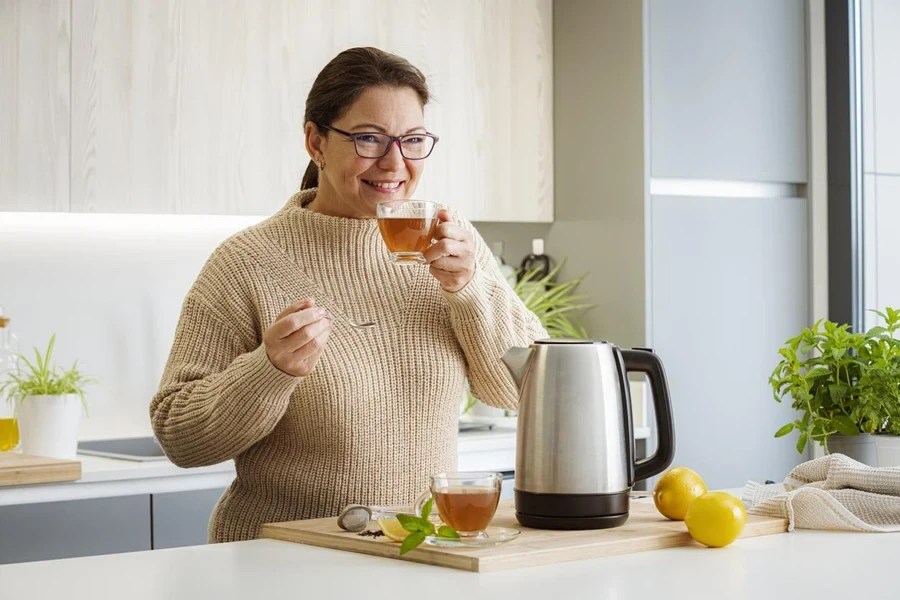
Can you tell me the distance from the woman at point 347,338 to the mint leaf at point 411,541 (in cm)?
45

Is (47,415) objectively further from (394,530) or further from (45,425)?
(394,530)

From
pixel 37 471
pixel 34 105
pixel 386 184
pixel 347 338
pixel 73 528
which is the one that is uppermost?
pixel 34 105

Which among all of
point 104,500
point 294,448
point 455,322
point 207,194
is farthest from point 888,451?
point 207,194

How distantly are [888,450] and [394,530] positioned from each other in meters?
0.92

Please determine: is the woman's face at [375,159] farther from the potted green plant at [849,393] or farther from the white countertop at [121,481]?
the white countertop at [121,481]

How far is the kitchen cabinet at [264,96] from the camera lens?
314 centimetres

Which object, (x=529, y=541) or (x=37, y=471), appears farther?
(x=37, y=471)

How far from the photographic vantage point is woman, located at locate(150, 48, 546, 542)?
6.04ft

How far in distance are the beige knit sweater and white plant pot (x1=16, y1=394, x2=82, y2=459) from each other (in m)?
1.11

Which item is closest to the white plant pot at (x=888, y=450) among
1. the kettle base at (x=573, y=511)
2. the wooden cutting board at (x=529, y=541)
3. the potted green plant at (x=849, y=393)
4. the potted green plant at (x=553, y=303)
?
the potted green plant at (x=849, y=393)

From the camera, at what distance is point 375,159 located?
1902mm

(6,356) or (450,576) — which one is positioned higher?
(6,356)

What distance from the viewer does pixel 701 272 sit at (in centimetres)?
387

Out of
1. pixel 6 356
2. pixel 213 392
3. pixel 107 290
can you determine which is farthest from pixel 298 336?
pixel 107 290
